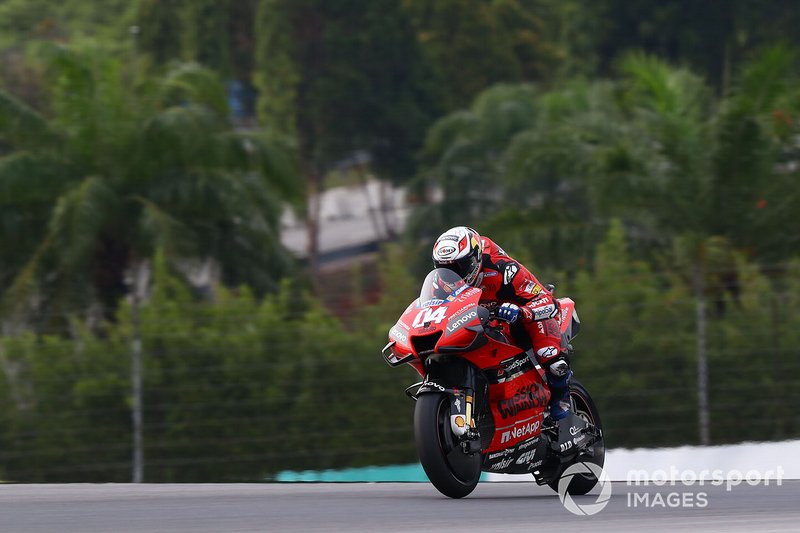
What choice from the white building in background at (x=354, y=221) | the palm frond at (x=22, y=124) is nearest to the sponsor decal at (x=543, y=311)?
the palm frond at (x=22, y=124)

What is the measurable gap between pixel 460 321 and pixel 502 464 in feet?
3.07

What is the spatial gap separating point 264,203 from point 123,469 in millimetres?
6613

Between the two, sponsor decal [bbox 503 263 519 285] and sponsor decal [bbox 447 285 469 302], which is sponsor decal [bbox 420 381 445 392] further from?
sponsor decal [bbox 503 263 519 285]

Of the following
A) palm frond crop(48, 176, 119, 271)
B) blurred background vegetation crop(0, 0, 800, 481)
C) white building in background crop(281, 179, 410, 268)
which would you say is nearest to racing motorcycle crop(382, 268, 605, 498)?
blurred background vegetation crop(0, 0, 800, 481)

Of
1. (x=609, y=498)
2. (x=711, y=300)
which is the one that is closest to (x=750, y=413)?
(x=711, y=300)

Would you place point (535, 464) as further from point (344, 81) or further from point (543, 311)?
point (344, 81)

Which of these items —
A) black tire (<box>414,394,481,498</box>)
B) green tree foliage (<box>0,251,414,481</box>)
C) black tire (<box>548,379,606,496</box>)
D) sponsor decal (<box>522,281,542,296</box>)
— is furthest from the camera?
green tree foliage (<box>0,251,414,481</box>)

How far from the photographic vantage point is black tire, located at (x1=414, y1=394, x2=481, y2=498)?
679 centimetres

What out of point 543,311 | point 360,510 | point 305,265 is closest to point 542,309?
point 543,311

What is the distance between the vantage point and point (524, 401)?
7484mm

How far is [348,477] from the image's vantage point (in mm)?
11617

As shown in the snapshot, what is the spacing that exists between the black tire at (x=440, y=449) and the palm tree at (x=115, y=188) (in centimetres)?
998

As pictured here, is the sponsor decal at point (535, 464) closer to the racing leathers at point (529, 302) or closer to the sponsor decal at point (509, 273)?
the racing leathers at point (529, 302)

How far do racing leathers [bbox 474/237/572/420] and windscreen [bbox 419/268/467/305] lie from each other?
25cm
